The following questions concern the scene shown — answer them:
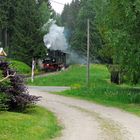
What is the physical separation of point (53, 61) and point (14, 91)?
52136 millimetres

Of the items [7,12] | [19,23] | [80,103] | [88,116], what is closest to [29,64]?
[19,23]

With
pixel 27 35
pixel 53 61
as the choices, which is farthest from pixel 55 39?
pixel 27 35

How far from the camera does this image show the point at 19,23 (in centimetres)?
6812

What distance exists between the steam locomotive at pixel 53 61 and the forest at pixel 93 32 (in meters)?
3.76

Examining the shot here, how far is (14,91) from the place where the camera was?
20.8 metres

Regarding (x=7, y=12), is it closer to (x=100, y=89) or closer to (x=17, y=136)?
(x=100, y=89)

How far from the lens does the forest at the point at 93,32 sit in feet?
87.2

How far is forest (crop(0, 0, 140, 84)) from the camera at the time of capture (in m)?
26.6

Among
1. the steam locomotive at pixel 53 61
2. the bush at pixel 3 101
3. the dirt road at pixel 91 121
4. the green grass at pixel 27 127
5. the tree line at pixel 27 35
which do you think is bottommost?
the dirt road at pixel 91 121

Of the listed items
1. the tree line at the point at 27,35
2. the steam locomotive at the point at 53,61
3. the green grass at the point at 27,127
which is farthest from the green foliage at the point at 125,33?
the steam locomotive at the point at 53,61

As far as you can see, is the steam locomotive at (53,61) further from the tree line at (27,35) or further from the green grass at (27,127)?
the green grass at (27,127)

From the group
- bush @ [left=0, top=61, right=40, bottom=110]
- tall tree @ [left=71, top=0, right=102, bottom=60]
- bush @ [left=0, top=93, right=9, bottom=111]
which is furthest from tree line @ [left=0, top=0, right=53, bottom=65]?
bush @ [left=0, top=93, right=9, bottom=111]

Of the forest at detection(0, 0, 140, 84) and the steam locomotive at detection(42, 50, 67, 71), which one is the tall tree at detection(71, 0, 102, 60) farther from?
the steam locomotive at detection(42, 50, 67, 71)

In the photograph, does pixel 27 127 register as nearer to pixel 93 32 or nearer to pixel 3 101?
pixel 3 101
